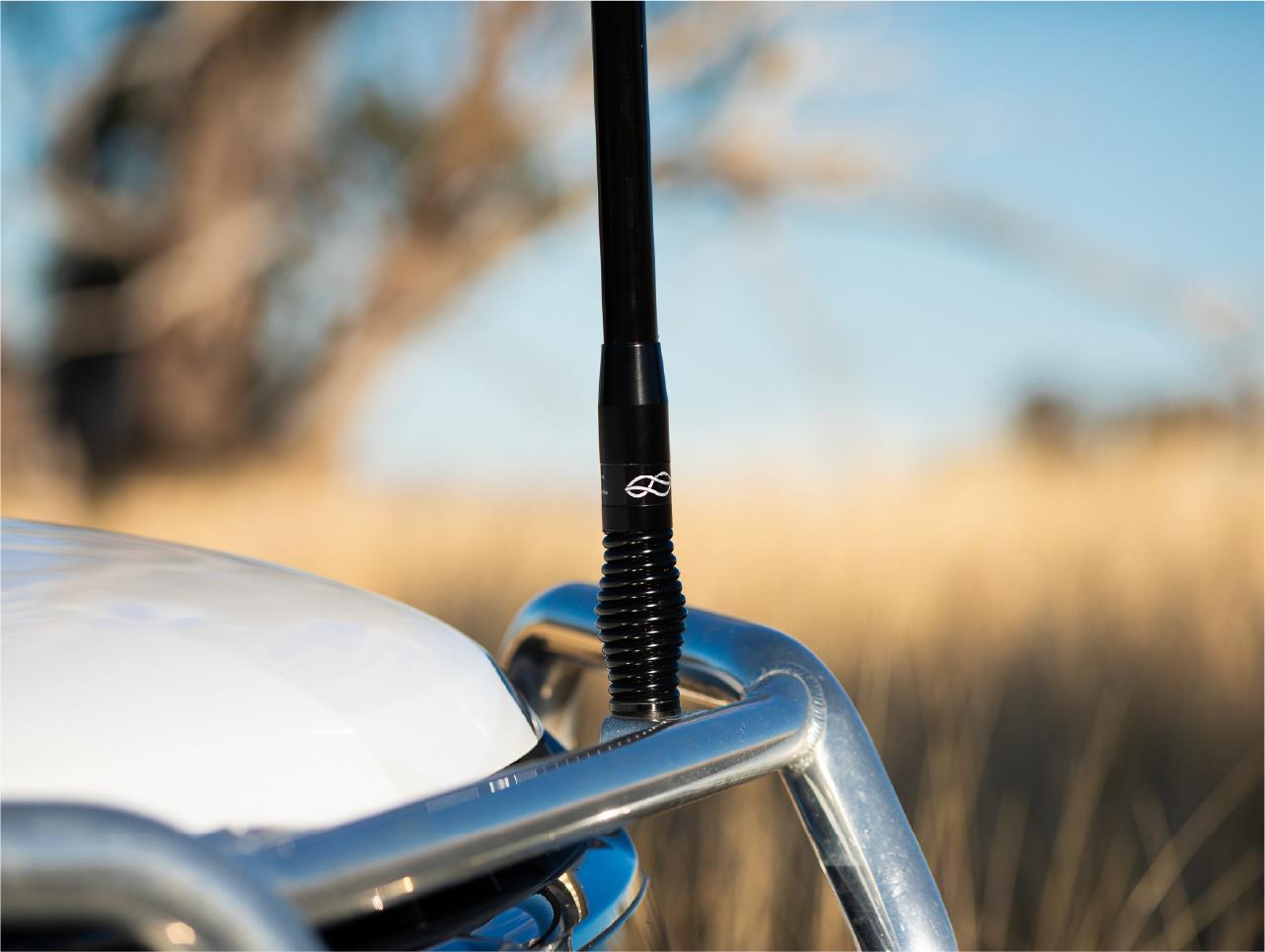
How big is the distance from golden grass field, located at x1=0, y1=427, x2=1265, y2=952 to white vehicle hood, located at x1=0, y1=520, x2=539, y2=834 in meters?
1.10

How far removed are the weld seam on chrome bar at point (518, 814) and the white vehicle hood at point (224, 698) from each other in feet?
0.14

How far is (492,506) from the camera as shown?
14.6 ft

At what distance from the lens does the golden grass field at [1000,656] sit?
1.49m

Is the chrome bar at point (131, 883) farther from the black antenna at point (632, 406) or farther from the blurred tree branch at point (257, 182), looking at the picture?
the blurred tree branch at point (257, 182)

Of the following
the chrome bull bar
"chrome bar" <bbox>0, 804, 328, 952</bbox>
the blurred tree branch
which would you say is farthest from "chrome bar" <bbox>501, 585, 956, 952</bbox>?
the blurred tree branch

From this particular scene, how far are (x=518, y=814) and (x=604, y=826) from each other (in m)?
0.04

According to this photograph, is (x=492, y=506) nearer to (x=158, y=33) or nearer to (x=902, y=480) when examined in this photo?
(x=902, y=480)

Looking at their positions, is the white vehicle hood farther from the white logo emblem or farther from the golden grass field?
the golden grass field

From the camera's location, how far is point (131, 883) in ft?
0.78

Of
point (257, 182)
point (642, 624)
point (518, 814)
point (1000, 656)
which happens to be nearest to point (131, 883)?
point (518, 814)

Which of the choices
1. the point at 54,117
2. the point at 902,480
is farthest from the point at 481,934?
the point at 54,117

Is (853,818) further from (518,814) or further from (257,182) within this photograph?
(257,182)

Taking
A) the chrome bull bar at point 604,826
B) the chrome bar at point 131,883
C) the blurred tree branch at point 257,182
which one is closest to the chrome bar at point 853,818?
the chrome bull bar at point 604,826

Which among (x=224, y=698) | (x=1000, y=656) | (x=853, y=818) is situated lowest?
(x=1000, y=656)
